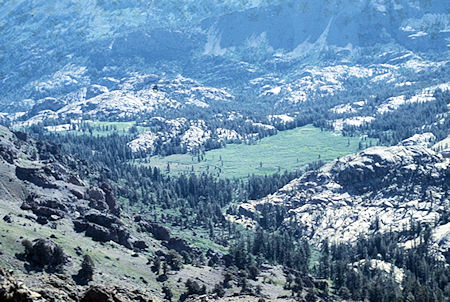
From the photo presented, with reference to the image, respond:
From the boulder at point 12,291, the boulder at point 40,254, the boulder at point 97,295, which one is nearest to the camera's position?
the boulder at point 12,291

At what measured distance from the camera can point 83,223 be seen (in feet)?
647

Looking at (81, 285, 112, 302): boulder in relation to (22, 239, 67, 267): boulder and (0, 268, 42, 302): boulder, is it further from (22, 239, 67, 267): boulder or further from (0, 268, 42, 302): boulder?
(22, 239, 67, 267): boulder

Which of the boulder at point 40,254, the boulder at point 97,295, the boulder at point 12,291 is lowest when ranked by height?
the boulder at point 40,254

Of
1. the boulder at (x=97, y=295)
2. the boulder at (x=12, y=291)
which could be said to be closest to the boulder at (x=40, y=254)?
the boulder at (x=97, y=295)

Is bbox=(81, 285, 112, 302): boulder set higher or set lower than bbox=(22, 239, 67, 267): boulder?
higher

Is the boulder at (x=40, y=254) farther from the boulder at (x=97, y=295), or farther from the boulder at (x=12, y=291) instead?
the boulder at (x=12, y=291)

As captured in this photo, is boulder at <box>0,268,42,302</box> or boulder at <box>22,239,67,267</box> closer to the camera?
boulder at <box>0,268,42,302</box>

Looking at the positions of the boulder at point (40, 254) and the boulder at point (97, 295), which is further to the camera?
the boulder at point (40, 254)

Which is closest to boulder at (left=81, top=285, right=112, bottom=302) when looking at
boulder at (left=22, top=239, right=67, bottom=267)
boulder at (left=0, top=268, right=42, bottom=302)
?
boulder at (left=0, top=268, right=42, bottom=302)

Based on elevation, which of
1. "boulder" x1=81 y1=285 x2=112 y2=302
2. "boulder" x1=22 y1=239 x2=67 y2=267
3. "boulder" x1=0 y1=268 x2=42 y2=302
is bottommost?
"boulder" x1=22 y1=239 x2=67 y2=267

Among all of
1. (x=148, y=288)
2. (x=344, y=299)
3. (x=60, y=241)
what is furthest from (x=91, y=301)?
(x=344, y=299)

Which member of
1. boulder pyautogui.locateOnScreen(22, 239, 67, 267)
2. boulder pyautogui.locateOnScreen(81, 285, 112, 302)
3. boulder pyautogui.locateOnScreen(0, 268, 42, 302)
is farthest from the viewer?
boulder pyautogui.locateOnScreen(22, 239, 67, 267)

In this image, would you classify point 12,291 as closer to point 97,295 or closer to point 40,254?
point 97,295

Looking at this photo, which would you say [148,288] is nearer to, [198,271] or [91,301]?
[198,271]
